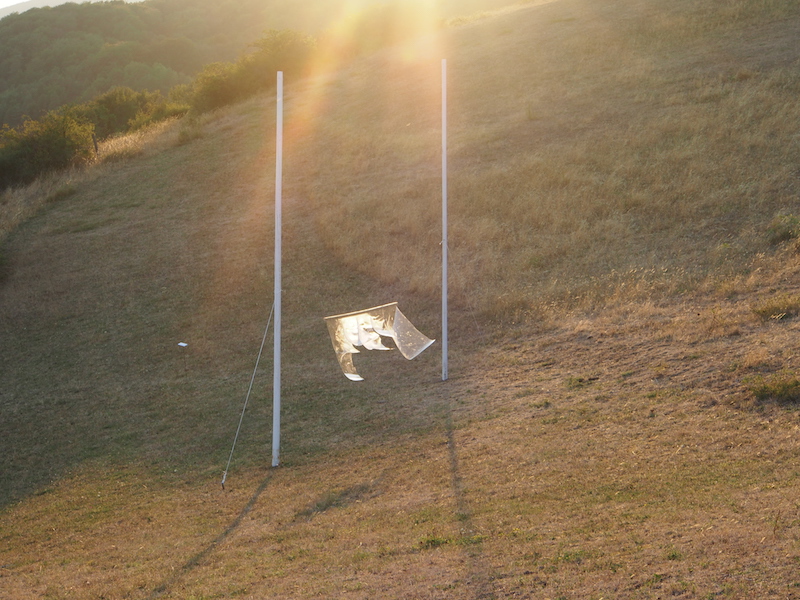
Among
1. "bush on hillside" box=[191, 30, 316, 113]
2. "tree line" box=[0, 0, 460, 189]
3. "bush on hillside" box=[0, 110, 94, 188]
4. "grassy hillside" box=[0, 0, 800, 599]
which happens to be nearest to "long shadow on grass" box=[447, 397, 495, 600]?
"grassy hillside" box=[0, 0, 800, 599]

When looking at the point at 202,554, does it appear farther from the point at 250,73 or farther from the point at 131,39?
the point at 131,39

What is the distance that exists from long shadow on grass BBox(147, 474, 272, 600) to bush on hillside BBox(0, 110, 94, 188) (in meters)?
26.3

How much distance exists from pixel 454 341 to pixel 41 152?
23953mm

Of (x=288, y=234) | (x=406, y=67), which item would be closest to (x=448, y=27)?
(x=406, y=67)

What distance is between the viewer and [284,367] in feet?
46.0

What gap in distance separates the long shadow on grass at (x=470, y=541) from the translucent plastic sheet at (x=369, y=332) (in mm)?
1697

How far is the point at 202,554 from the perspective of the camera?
23.4ft

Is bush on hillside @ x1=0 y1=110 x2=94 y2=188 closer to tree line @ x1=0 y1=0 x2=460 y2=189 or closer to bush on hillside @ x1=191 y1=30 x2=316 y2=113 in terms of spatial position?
tree line @ x1=0 y1=0 x2=460 y2=189

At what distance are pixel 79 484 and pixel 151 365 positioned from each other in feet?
17.9

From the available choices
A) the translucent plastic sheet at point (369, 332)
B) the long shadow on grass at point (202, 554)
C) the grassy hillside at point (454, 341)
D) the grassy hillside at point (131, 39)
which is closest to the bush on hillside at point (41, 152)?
the grassy hillside at point (454, 341)

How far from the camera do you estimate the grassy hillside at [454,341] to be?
6.43 m

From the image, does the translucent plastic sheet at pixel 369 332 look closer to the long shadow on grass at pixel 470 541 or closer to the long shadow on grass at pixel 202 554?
the long shadow on grass at pixel 470 541

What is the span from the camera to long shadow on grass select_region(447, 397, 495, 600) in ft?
17.5

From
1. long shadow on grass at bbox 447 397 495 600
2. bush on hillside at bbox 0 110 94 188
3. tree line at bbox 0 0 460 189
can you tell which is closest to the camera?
long shadow on grass at bbox 447 397 495 600
